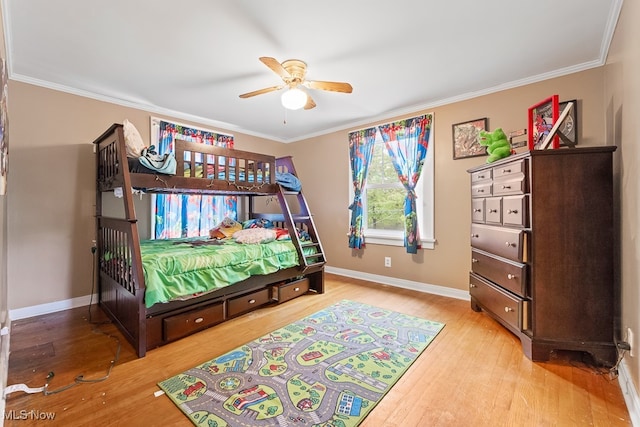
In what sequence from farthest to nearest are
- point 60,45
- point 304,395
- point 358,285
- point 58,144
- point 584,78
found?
point 358,285
point 58,144
point 584,78
point 60,45
point 304,395

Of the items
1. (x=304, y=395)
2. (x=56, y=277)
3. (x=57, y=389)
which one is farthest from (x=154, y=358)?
(x=56, y=277)

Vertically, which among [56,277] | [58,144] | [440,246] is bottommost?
[56,277]

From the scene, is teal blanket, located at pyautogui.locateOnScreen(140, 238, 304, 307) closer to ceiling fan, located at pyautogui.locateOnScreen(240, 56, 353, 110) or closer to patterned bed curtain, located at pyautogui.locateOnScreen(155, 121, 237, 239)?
patterned bed curtain, located at pyautogui.locateOnScreen(155, 121, 237, 239)

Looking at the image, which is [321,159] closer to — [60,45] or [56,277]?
[60,45]

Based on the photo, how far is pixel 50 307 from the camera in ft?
9.03

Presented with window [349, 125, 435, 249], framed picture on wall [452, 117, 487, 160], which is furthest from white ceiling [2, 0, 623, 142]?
window [349, 125, 435, 249]

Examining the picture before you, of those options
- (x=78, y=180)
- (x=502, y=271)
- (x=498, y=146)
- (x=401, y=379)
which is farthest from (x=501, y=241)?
(x=78, y=180)

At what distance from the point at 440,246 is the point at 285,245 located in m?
1.88

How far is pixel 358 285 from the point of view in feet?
12.2

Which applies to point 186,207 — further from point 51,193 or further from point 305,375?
point 305,375

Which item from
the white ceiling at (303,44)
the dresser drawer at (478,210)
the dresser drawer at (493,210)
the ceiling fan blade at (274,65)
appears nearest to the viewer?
the white ceiling at (303,44)

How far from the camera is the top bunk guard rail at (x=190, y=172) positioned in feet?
7.41

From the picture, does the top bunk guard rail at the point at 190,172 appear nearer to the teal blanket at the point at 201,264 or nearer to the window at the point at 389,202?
the teal blanket at the point at 201,264

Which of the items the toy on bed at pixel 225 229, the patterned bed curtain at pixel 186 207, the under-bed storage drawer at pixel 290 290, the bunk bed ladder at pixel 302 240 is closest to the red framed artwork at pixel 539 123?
the bunk bed ladder at pixel 302 240
